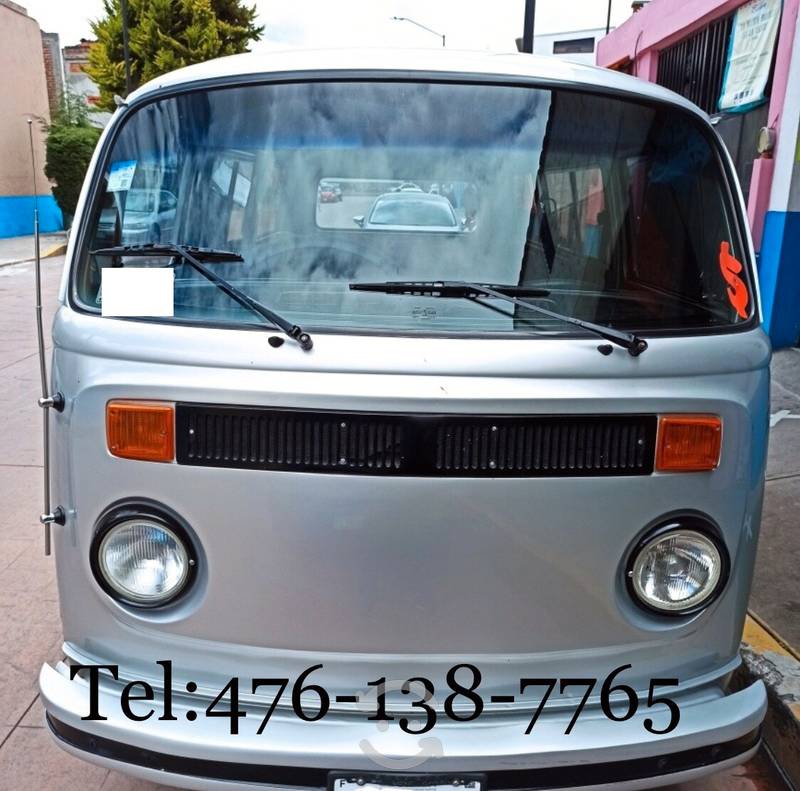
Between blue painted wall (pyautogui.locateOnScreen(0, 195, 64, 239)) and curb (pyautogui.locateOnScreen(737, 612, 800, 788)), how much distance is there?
23.8 m

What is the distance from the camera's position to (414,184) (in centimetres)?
233

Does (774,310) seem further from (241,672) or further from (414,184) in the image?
(241,672)

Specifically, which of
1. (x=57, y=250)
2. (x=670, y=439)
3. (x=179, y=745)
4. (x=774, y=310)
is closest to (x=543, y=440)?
(x=670, y=439)

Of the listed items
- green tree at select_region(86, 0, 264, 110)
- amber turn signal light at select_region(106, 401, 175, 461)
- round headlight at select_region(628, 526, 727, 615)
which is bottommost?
round headlight at select_region(628, 526, 727, 615)

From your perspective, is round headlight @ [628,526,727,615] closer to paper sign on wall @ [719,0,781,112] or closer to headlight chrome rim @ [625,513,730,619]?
headlight chrome rim @ [625,513,730,619]

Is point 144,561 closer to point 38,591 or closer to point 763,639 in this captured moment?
point 38,591

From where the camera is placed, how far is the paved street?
9.27 ft

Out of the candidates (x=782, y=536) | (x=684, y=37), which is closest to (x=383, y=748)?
(x=782, y=536)

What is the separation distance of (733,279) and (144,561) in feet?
5.72

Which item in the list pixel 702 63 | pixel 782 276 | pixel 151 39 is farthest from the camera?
pixel 151 39

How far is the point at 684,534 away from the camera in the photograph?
2012 millimetres

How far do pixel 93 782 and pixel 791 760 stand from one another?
2373 mm

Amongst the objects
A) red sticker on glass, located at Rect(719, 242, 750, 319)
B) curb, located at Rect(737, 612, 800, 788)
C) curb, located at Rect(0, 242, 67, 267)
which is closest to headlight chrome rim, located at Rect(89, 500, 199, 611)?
red sticker on glass, located at Rect(719, 242, 750, 319)

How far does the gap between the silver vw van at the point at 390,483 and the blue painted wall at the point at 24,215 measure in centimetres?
2372
